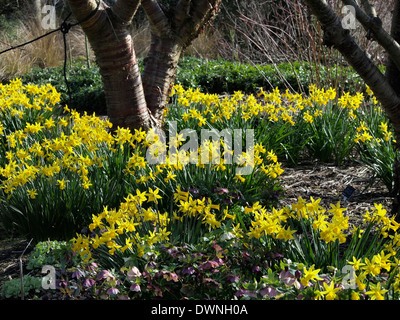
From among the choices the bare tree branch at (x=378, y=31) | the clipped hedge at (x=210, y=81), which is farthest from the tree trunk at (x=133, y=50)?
the clipped hedge at (x=210, y=81)

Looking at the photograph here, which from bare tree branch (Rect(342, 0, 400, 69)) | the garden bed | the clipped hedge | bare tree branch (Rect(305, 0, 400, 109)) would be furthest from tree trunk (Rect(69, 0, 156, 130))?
the clipped hedge

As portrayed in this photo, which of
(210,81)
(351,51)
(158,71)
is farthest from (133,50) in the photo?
(210,81)

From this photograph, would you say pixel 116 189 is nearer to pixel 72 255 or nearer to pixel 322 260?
pixel 72 255

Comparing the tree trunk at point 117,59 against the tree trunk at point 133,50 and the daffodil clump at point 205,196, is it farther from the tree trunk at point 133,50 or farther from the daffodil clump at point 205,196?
the daffodil clump at point 205,196

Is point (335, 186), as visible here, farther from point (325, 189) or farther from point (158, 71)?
point (158, 71)

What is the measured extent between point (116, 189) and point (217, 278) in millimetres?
1375

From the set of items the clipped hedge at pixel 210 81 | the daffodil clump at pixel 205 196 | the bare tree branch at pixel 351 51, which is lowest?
the daffodil clump at pixel 205 196

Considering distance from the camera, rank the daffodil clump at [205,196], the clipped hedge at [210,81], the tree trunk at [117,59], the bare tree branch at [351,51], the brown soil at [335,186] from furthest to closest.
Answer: the clipped hedge at [210,81] < the tree trunk at [117,59] < the brown soil at [335,186] < the bare tree branch at [351,51] < the daffodil clump at [205,196]

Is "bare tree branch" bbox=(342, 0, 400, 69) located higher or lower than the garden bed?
higher

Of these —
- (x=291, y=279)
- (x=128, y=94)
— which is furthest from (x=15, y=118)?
(x=291, y=279)

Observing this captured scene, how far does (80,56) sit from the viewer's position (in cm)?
1292

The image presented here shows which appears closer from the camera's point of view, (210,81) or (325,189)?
(325,189)

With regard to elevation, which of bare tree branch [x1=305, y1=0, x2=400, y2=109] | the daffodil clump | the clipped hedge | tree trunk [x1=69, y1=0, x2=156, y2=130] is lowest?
the daffodil clump

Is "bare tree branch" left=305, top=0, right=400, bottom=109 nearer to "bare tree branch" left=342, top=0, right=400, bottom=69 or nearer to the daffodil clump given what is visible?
"bare tree branch" left=342, top=0, right=400, bottom=69
